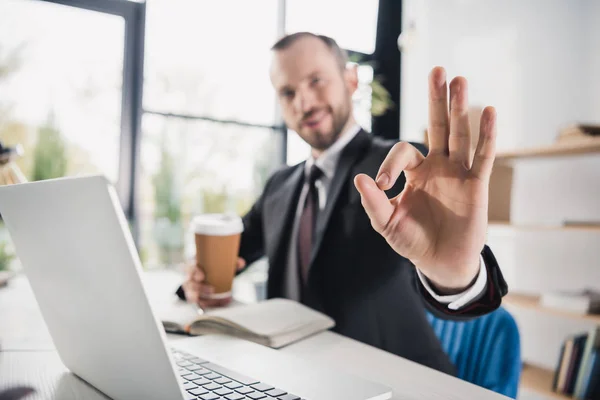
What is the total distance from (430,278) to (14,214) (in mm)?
663

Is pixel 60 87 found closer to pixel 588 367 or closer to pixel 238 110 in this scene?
pixel 238 110

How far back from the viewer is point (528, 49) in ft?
9.48

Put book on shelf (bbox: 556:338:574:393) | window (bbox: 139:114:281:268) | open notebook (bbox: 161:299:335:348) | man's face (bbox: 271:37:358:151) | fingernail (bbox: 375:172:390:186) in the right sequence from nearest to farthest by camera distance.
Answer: fingernail (bbox: 375:172:390:186) < open notebook (bbox: 161:299:335:348) < man's face (bbox: 271:37:358:151) < book on shelf (bbox: 556:338:574:393) < window (bbox: 139:114:281:268)

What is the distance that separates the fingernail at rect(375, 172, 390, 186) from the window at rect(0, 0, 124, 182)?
2352mm

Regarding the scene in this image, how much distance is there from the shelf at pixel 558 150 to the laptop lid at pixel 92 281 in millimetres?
2290

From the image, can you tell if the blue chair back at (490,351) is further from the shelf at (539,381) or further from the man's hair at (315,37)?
the shelf at (539,381)

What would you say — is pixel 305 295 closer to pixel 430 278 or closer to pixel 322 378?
pixel 430 278

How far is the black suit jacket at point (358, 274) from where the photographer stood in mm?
1192

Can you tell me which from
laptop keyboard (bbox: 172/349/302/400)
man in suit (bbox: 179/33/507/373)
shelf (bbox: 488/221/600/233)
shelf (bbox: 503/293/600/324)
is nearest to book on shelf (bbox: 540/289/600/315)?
A: shelf (bbox: 503/293/600/324)

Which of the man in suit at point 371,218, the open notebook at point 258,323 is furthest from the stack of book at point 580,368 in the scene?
the open notebook at point 258,323

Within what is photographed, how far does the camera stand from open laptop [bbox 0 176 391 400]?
0.45 metres

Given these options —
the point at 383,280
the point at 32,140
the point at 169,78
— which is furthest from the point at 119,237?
the point at 169,78

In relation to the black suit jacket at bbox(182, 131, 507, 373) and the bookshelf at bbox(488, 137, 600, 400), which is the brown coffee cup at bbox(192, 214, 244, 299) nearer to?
the black suit jacket at bbox(182, 131, 507, 373)

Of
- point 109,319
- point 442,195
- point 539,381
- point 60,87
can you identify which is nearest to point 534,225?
point 539,381
